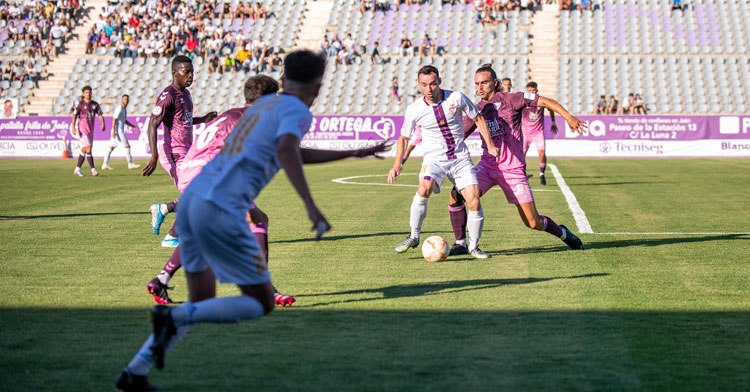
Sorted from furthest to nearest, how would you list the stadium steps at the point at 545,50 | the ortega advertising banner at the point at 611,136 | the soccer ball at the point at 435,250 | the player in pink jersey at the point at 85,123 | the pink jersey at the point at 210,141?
the stadium steps at the point at 545,50, the ortega advertising banner at the point at 611,136, the player in pink jersey at the point at 85,123, the soccer ball at the point at 435,250, the pink jersey at the point at 210,141

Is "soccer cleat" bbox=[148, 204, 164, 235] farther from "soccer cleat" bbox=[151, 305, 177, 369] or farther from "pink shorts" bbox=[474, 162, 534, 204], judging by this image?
"soccer cleat" bbox=[151, 305, 177, 369]

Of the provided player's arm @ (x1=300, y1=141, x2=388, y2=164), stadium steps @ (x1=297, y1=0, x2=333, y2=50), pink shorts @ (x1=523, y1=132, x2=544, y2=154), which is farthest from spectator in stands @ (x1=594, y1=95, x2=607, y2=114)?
player's arm @ (x1=300, y1=141, x2=388, y2=164)

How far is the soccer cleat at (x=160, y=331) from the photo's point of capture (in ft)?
14.5

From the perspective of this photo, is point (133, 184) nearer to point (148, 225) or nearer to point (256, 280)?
point (148, 225)

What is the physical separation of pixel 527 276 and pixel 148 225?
645cm

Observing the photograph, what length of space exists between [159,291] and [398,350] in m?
2.40

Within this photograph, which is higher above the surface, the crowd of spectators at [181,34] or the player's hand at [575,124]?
the crowd of spectators at [181,34]

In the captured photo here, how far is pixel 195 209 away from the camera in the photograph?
4.53 meters

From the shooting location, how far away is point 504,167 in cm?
991

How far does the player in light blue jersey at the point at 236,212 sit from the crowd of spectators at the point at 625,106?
114ft

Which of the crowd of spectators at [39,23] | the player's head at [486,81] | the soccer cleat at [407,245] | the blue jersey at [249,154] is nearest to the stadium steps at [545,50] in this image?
the crowd of spectators at [39,23]

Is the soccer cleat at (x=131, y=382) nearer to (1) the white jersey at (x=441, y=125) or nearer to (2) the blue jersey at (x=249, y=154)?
(2) the blue jersey at (x=249, y=154)

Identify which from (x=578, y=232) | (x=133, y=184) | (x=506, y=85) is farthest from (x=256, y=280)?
(x=133, y=184)

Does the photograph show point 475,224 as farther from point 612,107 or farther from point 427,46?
point 427,46
